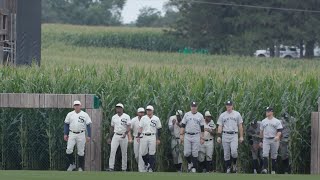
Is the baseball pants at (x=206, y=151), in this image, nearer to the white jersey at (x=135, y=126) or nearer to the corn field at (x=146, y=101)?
the corn field at (x=146, y=101)

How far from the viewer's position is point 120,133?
2438 centimetres

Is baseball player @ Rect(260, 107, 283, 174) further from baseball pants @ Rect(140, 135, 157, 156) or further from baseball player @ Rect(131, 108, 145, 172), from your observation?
baseball player @ Rect(131, 108, 145, 172)

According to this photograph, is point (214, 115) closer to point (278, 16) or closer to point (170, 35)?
point (278, 16)

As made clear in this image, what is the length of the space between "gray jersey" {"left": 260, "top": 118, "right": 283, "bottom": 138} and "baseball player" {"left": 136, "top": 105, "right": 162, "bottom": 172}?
2477 mm

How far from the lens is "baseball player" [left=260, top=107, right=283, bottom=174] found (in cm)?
2394

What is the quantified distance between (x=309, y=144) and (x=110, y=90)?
5290mm

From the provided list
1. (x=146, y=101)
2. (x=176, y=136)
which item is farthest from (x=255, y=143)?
(x=146, y=101)

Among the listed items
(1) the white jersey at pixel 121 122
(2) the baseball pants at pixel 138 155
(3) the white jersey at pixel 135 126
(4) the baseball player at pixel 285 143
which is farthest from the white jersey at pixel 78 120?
(4) the baseball player at pixel 285 143

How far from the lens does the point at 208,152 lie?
24.8 m

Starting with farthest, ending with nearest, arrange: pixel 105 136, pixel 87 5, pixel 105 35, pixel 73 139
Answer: pixel 87 5 → pixel 105 35 → pixel 105 136 → pixel 73 139

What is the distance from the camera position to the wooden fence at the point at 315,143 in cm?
2467

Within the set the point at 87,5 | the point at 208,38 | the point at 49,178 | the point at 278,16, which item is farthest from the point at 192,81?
the point at 87,5

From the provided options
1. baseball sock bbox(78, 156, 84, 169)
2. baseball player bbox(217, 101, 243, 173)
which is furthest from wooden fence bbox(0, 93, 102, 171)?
baseball player bbox(217, 101, 243, 173)

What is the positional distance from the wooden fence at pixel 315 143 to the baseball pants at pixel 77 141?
552 cm
